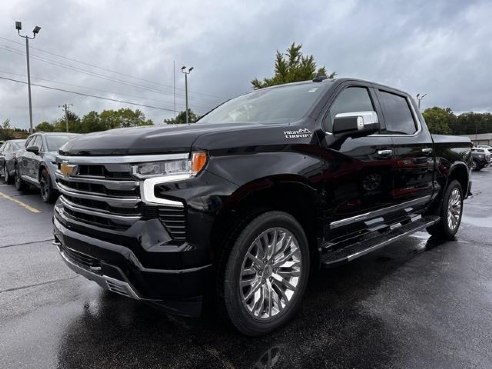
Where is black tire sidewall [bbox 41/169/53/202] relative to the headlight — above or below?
below

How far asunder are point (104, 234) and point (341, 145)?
200 centimetres

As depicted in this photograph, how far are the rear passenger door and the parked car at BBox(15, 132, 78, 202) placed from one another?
6195 mm

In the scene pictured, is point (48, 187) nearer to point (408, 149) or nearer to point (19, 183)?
point (19, 183)

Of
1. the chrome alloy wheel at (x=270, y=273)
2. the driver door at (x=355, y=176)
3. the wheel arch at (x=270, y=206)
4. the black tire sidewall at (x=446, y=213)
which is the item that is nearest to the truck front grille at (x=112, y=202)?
the wheel arch at (x=270, y=206)

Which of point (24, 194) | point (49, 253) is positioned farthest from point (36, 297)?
point (24, 194)

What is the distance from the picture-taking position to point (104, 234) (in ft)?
8.65

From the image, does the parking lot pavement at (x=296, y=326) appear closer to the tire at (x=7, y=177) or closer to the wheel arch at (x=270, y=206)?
the wheel arch at (x=270, y=206)

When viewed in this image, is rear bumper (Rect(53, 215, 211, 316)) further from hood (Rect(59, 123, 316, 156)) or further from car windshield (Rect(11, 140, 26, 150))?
car windshield (Rect(11, 140, 26, 150))

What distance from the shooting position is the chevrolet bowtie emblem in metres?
2.91

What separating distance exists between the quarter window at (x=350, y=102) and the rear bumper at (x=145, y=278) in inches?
67.7

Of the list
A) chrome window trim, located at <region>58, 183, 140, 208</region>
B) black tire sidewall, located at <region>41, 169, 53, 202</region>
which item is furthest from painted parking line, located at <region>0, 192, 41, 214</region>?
chrome window trim, located at <region>58, 183, 140, 208</region>

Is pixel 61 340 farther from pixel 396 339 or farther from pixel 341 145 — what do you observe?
pixel 341 145

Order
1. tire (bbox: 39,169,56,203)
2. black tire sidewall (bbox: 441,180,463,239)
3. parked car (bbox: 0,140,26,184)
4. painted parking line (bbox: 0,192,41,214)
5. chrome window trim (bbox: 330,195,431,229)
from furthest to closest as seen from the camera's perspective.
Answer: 1. parked car (bbox: 0,140,26,184)
2. tire (bbox: 39,169,56,203)
3. painted parking line (bbox: 0,192,41,214)
4. black tire sidewall (bbox: 441,180,463,239)
5. chrome window trim (bbox: 330,195,431,229)

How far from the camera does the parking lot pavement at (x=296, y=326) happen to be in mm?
2619
